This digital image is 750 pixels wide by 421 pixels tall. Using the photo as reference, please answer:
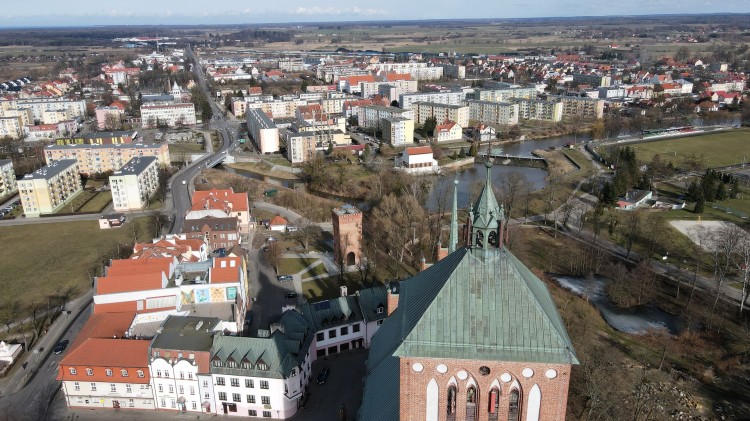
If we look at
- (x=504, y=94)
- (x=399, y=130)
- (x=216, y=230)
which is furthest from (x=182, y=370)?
(x=504, y=94)

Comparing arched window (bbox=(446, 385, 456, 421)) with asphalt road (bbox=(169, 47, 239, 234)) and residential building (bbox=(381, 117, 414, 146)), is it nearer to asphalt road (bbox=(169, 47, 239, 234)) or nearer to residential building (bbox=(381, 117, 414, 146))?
asphalt road (bbox=(169, 47, 239, 234))

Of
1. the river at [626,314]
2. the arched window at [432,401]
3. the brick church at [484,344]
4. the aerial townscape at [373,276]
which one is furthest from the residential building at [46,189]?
the arched window at [432,401]

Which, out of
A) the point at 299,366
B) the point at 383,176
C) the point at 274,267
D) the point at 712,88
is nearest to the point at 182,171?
the point at 383,176

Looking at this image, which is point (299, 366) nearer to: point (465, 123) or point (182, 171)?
point (182, 171)

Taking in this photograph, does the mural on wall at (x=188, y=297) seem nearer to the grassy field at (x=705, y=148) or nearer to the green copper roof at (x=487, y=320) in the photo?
the green copper roof at (x=487, y=320)

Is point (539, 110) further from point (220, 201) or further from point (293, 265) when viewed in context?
point (293, 265)
